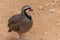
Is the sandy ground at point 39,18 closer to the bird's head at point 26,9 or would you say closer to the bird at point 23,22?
the bird at point 23,22

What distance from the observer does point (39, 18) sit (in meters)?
5.00

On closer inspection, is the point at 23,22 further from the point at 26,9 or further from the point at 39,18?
the point at 39,18

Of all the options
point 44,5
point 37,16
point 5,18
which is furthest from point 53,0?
point 5,18

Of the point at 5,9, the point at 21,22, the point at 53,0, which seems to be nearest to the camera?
the point at 21,22

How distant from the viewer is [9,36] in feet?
15.0

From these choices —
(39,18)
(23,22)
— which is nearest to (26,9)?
(23,22)

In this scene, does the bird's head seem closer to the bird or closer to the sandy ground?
the bird

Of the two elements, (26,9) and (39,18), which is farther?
(39,18)

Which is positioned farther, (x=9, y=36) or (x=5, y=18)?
(x=5, y=18)

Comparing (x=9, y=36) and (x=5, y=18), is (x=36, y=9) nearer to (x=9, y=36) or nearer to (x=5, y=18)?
(x=5, y=18)

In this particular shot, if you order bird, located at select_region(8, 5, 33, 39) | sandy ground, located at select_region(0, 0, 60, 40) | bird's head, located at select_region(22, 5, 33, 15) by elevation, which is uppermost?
bird's head, located at select_region(22, 5, 33, 15)

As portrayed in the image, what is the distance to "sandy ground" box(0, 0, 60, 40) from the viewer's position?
14.9 ft

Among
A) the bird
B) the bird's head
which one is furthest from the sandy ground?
the bird's head

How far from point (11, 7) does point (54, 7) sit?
3.09 feet
